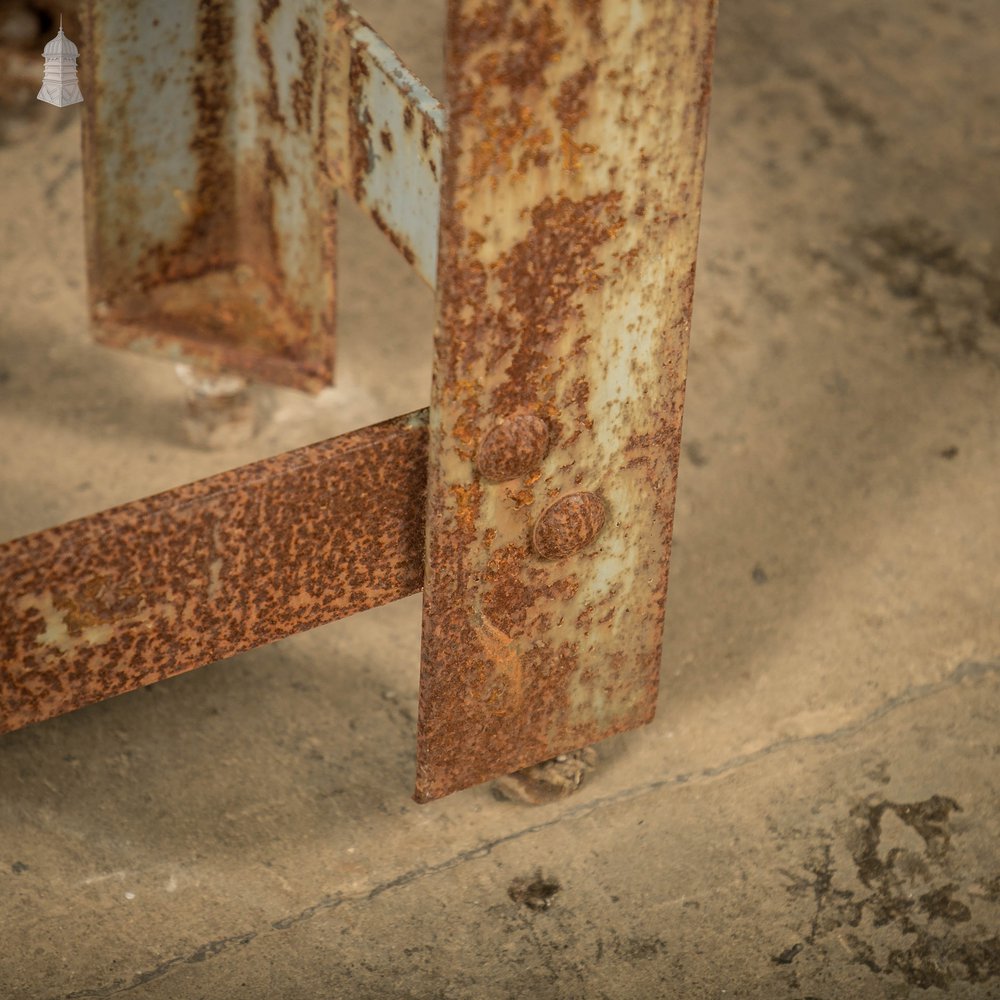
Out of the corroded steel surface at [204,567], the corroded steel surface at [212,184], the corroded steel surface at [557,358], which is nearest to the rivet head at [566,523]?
the corroded steel surface at [557,358]

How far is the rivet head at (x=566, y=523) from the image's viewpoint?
83.5 inches

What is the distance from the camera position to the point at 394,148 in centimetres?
226

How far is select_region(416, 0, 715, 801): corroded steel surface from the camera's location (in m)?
1.81

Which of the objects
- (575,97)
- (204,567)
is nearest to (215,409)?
(204,567)

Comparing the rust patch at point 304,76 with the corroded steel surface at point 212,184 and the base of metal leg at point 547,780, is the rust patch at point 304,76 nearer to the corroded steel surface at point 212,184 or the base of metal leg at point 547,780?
the corroded steel surface at point 212,184

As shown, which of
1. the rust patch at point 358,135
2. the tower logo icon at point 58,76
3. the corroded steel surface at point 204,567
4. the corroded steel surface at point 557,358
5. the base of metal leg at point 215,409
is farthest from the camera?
the base of metal leg at point 215,409

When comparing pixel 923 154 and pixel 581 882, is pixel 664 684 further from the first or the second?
pixel 923 154

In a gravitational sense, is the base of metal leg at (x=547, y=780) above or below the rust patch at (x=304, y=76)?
below

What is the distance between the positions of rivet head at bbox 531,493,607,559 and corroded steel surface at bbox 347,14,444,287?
12.8 inches

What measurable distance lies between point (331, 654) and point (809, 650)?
31.8 inches

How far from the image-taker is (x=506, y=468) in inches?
79.8

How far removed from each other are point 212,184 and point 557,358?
50.3 inches

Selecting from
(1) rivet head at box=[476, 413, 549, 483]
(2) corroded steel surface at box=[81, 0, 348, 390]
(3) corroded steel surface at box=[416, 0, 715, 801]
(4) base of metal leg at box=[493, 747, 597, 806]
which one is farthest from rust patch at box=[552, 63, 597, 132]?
(4) base of metal leg at box=[493, 747, 597, 806]

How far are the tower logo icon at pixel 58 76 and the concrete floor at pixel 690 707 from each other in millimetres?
757
